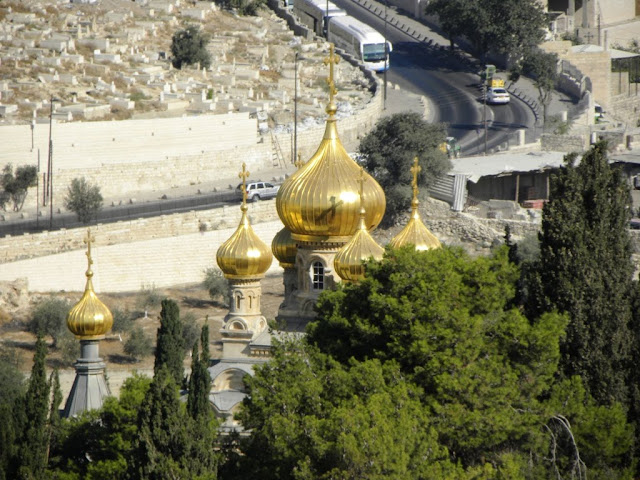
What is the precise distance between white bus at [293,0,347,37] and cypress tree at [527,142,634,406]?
6047cm

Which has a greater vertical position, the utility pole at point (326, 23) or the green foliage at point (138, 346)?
the utility pole at point (326, 23)

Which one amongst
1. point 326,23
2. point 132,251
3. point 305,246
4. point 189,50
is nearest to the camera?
point 305,246

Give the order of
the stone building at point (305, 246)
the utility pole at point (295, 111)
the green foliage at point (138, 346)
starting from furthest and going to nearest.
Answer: the utility pole at point (295, 111) → the green foliage at point (138, 346) → the stone building at point (305, 246)

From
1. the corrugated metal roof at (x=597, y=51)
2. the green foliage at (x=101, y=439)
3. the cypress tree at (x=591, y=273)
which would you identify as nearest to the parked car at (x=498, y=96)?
the corrugated metal roof at (x=597, y=51)

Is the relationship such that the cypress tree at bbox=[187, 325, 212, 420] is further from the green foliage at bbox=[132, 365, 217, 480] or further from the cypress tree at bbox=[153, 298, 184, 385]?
the cypress tree at bbox=[153, 298, 184, 385]

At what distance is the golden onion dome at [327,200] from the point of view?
46.1 meters

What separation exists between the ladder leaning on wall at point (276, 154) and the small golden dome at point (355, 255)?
1359 inches

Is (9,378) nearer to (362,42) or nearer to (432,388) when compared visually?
(432,388)

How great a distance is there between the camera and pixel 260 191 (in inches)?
2874

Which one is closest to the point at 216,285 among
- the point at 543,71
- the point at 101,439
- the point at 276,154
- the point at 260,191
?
the point at 260,191

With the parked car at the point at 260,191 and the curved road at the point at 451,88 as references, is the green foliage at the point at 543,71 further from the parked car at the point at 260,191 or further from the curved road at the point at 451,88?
the parked car at the point at 260,191

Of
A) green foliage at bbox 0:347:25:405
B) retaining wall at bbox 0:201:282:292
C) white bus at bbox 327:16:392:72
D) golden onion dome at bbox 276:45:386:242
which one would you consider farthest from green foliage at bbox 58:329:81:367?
white bus at bbox 327:16:392:72

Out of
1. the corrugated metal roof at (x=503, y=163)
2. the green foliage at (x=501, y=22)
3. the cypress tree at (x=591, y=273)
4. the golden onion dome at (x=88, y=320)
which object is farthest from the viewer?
the green foliage at (x=501, y=22)

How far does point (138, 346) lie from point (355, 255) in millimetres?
18567
